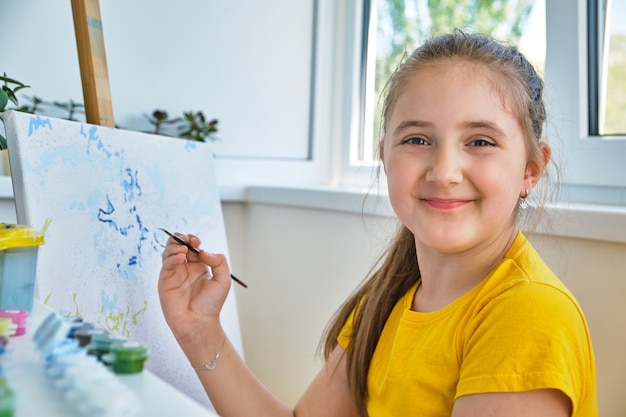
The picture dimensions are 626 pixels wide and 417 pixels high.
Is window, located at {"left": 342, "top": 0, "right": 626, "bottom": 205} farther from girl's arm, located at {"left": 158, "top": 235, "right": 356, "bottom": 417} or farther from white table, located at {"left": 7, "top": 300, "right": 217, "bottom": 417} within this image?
white table, located at {"left": 7, "top": 300, "right": 217, "bottom": 417}

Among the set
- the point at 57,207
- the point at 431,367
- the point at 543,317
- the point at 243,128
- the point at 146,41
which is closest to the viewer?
the point at 543,317

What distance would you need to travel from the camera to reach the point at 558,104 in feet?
4.54

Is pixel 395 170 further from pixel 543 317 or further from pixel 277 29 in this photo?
pixel 277 29

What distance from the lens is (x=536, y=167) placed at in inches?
37.1

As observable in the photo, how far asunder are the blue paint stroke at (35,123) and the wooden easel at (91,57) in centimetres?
14

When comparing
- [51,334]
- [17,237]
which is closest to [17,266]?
[17,237]

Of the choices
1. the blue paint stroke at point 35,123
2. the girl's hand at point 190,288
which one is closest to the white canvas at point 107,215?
the blue paint stroke at point 35,123

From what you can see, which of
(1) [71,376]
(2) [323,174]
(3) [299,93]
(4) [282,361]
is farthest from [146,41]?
(1) [71,376]

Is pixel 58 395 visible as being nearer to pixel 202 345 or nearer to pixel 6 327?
pixel 6 327

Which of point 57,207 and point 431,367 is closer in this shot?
point 431,367

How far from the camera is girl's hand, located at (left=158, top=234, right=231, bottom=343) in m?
1.04

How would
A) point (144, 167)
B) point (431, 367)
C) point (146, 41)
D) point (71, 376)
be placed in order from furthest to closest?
point (146, 41), point (144, 167), point (431, 367), point (71, 376)

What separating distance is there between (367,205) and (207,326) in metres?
0.54

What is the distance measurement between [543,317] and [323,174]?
3.98 feet
